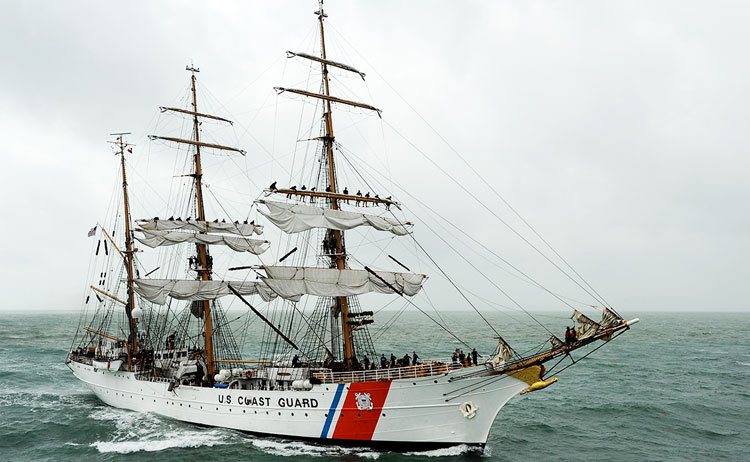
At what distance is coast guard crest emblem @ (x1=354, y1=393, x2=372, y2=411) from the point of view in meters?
20.8

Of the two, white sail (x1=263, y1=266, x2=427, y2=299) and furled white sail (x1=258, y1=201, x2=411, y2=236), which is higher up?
furled white sail (x1=258, y1=201, x2=411, y2=236)

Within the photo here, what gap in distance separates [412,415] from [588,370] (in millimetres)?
31015

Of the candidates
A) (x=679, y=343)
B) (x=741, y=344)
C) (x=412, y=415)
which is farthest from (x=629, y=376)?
(x=741, y=344)

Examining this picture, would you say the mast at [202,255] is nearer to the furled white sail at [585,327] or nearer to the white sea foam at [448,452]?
the white sea foam at [448,452]

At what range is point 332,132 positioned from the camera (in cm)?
2753

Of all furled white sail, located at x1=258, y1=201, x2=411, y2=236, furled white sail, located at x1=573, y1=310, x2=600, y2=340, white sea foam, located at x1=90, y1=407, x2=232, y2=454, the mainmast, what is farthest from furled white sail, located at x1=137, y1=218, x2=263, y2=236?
furled white sail, located at x1=573, y1=310, x2=600, y2=340

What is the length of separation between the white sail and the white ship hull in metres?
5.16

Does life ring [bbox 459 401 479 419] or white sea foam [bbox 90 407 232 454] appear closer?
life ring [bbox 459 401 479 419]

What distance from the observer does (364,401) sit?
20.9 m

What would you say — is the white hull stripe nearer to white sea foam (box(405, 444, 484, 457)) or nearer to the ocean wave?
white sea foam (box(405, 444, 484, 457))

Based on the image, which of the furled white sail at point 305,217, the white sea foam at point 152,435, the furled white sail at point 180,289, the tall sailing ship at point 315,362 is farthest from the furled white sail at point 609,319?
the furled white sail at point 180,289

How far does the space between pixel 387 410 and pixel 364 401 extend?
1.08 m

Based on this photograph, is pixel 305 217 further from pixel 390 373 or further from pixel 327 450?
pixel 327 450

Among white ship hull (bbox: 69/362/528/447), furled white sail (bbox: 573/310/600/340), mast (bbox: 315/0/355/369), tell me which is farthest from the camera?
mast (bbox: 315/0/355/369)
